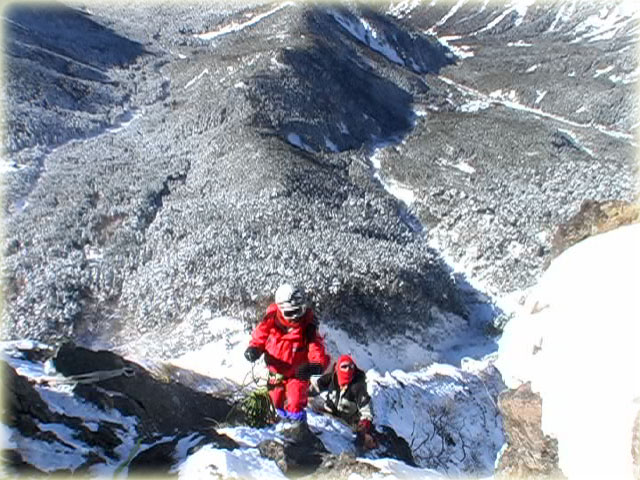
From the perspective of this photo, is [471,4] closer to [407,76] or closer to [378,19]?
[378,19]

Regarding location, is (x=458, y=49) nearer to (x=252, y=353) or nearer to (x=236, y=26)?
(x=236, y=26)

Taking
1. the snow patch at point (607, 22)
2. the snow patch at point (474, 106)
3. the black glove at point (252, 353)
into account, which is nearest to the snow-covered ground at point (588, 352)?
the black glove at point (252, 353)

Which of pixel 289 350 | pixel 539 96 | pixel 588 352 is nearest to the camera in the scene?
pixel 588 352

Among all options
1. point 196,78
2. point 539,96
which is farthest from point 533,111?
point 196,78

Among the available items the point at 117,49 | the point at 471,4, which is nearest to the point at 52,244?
the point at 117,49

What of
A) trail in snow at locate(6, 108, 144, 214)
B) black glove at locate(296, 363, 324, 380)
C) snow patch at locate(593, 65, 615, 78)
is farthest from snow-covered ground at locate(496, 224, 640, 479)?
snow patch at locate(593, 65, 615, 78)

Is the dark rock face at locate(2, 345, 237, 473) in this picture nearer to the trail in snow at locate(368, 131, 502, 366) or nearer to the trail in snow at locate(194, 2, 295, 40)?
the trail in snow at locate(368, 131, 502, 366)
